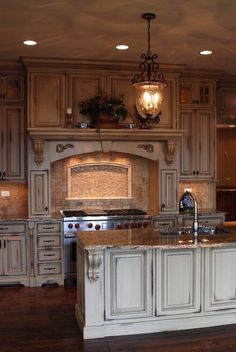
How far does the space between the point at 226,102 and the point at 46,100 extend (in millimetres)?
2969

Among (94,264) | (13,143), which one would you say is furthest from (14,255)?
(94,264)

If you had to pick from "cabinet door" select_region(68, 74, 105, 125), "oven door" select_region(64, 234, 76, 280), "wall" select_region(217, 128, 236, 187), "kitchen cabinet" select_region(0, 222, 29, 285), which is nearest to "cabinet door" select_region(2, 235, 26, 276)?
"kitchen cabinet" select_region(0, 222, 29, 285)

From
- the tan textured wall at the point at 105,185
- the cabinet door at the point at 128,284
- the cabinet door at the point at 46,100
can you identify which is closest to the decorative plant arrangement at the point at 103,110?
the cabinet door at the point at 46,100

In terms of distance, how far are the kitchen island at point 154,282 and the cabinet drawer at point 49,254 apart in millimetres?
1635

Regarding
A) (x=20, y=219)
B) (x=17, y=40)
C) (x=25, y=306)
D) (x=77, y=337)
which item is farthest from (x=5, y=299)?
(x=17, y=40)

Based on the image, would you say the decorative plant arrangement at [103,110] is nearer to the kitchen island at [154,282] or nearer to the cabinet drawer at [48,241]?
the cabinet drawer at [48,241]

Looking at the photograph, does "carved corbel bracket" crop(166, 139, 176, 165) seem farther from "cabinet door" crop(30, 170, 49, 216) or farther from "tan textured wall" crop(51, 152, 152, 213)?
"cabinet door" crop(30, 170, 49, 216)

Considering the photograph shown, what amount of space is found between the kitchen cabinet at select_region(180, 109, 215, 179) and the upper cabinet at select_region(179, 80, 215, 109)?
4.2 inches

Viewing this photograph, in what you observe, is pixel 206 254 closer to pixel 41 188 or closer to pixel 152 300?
pixel 152 300

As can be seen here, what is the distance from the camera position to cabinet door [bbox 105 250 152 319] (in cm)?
404

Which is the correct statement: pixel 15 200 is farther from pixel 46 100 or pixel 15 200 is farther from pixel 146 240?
pixel 146 240

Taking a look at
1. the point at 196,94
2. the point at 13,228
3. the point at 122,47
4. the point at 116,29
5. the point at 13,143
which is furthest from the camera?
the point at 196,94

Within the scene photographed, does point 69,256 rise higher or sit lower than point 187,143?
lower

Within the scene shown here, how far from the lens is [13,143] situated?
20.3ft
